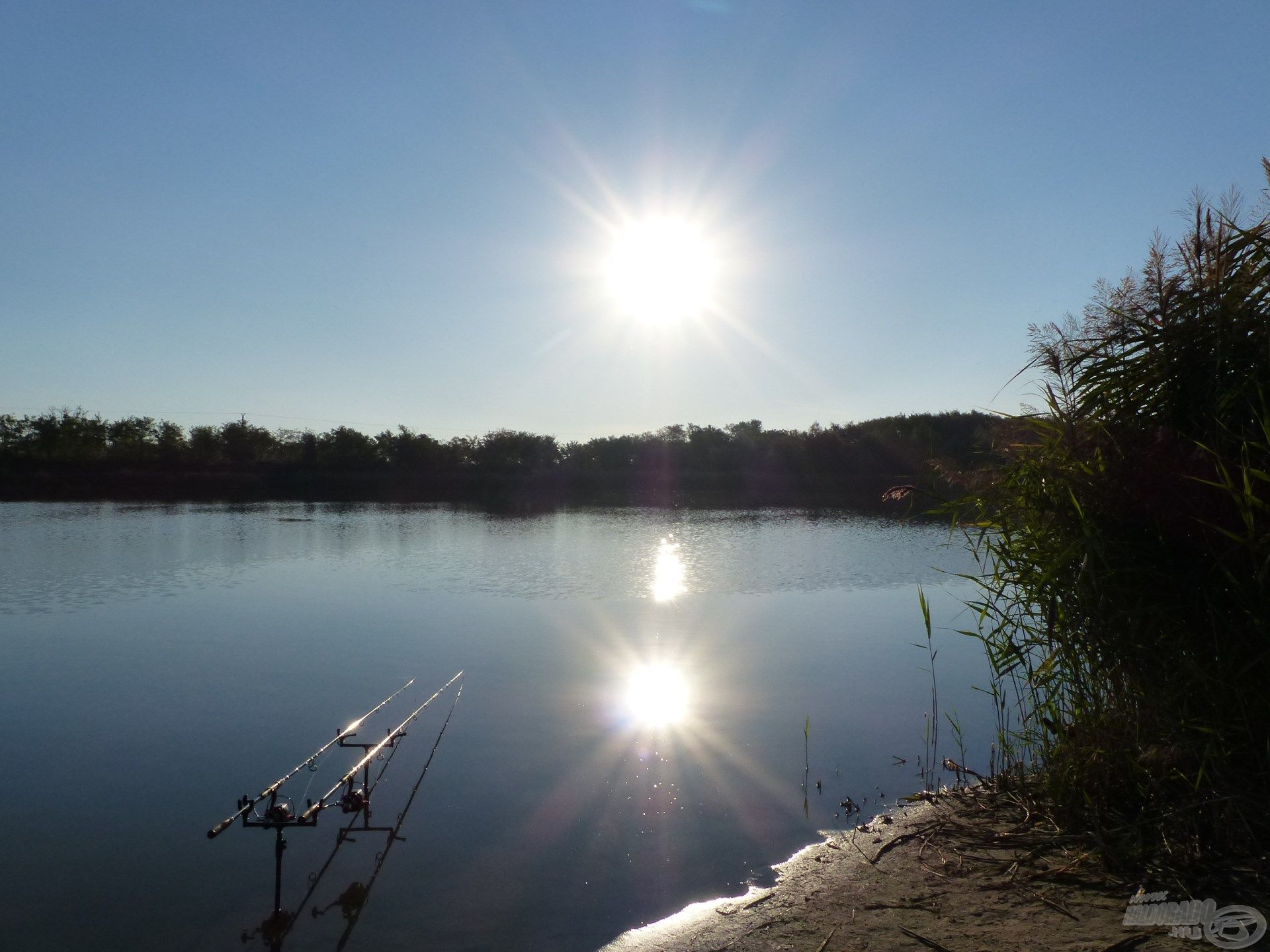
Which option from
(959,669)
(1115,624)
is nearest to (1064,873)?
(1115,624)

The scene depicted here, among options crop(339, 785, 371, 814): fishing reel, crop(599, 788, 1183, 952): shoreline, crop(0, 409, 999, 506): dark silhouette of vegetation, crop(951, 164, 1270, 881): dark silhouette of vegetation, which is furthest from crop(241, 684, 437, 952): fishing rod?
crop(0, 409, 999, 506): dark silhouette of vegetation

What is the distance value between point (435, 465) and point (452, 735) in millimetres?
66134

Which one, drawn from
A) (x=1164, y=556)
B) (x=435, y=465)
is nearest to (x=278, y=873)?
(x=1164, y=556)

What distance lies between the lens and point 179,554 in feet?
72.0

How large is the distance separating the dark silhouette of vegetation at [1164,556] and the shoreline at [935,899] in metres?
0.29

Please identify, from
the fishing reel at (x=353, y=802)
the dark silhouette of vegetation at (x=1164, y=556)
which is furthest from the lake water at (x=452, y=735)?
A: the dark silhouette of vegetation at (x=1164, y=556)

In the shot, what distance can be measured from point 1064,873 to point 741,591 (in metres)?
14.1

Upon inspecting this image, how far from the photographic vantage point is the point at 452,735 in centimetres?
798

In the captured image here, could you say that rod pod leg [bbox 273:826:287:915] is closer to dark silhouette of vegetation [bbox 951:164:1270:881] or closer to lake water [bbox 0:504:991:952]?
lake water [bbox 0:504:991:952]

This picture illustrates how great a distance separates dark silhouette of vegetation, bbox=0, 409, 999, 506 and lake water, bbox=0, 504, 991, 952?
3593 centimetres

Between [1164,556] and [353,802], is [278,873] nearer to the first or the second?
[353,802]

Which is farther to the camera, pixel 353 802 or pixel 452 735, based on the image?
pixel 452 735

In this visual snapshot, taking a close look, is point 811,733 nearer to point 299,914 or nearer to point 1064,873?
point 1064,873

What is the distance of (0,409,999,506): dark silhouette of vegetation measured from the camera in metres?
57.4
